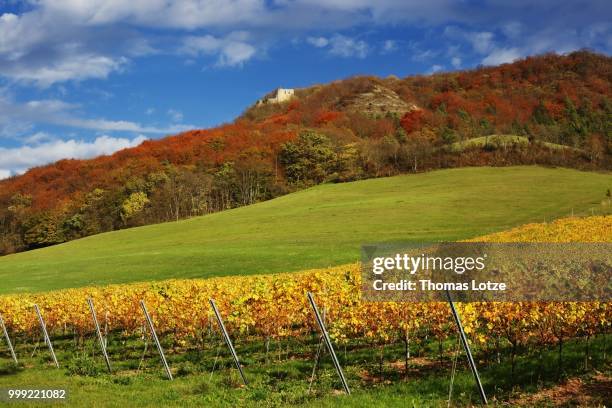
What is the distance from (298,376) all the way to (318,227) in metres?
48.6

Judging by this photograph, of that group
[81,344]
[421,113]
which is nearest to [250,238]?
[81,344]

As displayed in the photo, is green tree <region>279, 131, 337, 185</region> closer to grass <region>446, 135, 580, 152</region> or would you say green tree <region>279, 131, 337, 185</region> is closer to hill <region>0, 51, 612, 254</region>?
hill <region>0, 51, 612, 254</region>

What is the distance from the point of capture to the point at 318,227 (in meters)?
62.5

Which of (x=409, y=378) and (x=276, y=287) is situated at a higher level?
(x=276, y=287)

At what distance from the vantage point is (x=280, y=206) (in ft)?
271

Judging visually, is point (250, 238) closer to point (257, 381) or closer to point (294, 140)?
point (257, 381)

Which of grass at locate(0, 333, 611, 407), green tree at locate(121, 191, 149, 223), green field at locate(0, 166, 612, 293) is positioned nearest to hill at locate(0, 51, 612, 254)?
green tree at locate(121, 191, 149, 223)

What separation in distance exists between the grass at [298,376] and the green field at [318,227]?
23.7m

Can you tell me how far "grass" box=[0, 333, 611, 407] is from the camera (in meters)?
10.8

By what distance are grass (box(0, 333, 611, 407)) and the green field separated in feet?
77.7

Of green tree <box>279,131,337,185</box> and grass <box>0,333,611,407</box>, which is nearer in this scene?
grass <box>0,333,611,407</box>

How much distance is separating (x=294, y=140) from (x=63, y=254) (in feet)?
213

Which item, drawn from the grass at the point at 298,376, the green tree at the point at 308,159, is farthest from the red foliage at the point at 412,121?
the grass at the point at 298,376

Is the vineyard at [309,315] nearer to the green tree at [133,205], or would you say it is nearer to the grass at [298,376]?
the grass at [298,376]
